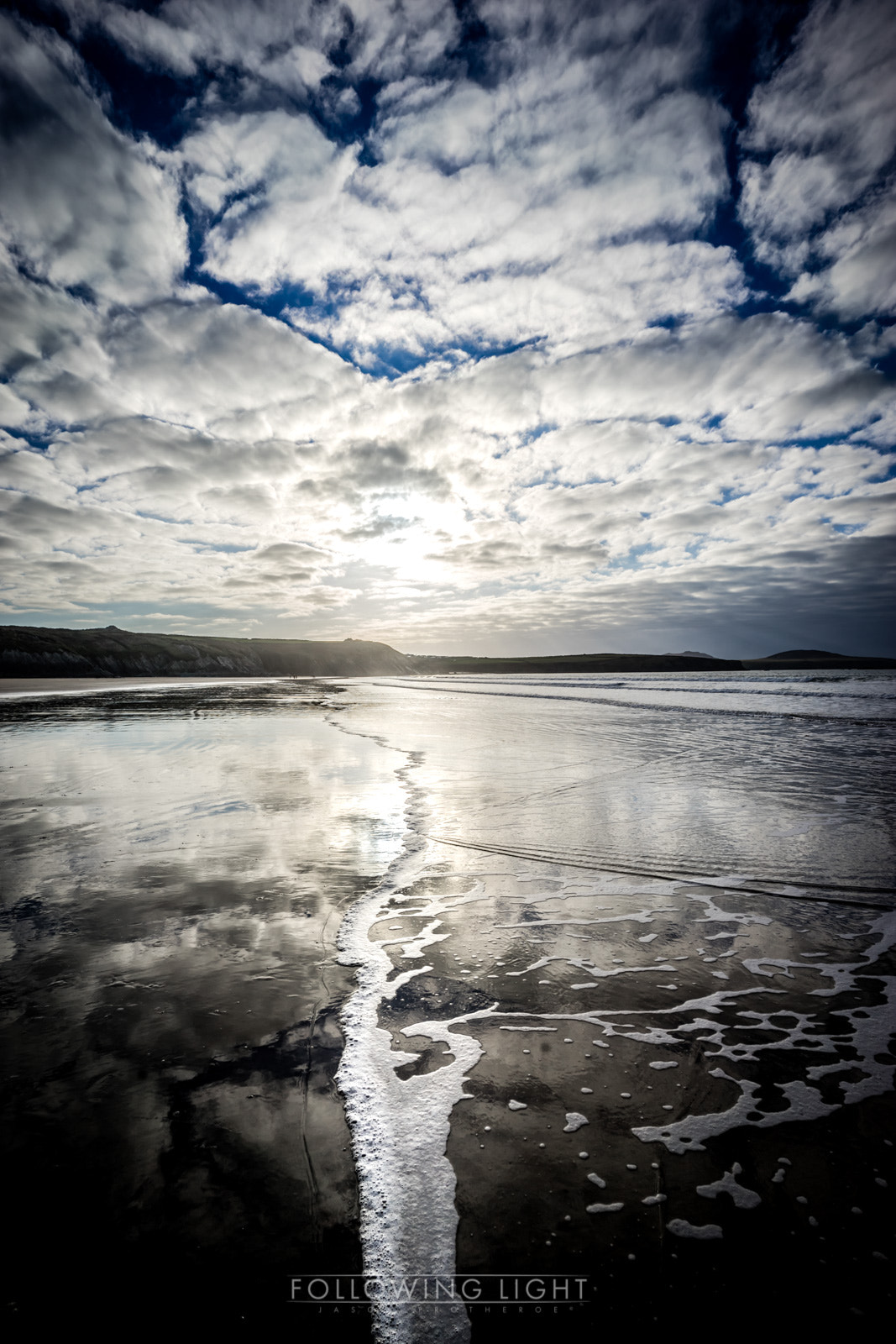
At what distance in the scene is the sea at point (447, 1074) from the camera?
2.00 meters

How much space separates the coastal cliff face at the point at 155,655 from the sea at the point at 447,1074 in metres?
111

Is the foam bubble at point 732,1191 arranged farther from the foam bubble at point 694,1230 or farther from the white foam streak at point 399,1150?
the white foam streak at point 399,1150

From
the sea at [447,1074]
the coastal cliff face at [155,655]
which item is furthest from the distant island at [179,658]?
the sea at [447,1074]

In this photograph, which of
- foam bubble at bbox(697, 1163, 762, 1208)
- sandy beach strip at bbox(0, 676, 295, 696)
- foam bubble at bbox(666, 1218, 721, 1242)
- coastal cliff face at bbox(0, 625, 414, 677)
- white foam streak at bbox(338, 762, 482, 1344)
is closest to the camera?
white foam streak at bbox(338, 762, 482, 1344)

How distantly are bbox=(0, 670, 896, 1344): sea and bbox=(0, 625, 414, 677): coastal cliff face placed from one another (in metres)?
→ 111

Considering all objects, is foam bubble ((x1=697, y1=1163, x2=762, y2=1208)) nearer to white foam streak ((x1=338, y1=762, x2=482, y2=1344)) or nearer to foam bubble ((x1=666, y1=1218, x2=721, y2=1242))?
foam bubble ((x1=666, y1=1218, x2=721, y2=1242))

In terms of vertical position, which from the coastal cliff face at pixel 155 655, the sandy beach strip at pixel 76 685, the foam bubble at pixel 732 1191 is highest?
the coastal cliff face at pixel 155 655

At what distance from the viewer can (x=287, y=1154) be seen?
8.17ft

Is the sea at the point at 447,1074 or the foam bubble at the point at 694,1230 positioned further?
the foam bubble at the point at 694,1230

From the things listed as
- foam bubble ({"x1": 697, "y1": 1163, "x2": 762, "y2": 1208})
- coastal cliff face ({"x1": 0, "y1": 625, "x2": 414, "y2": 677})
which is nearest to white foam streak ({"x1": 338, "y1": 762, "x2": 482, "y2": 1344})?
foam bubble ({"x1": 697, "y1": 1163, "x2": 762, "y2": 1208})

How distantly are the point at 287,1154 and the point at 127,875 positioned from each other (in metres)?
4.26

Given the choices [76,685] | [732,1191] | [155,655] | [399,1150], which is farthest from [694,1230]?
[155,655]

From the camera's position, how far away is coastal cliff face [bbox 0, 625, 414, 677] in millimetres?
101688

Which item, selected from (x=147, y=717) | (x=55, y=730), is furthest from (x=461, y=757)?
(x=147, y=717)
